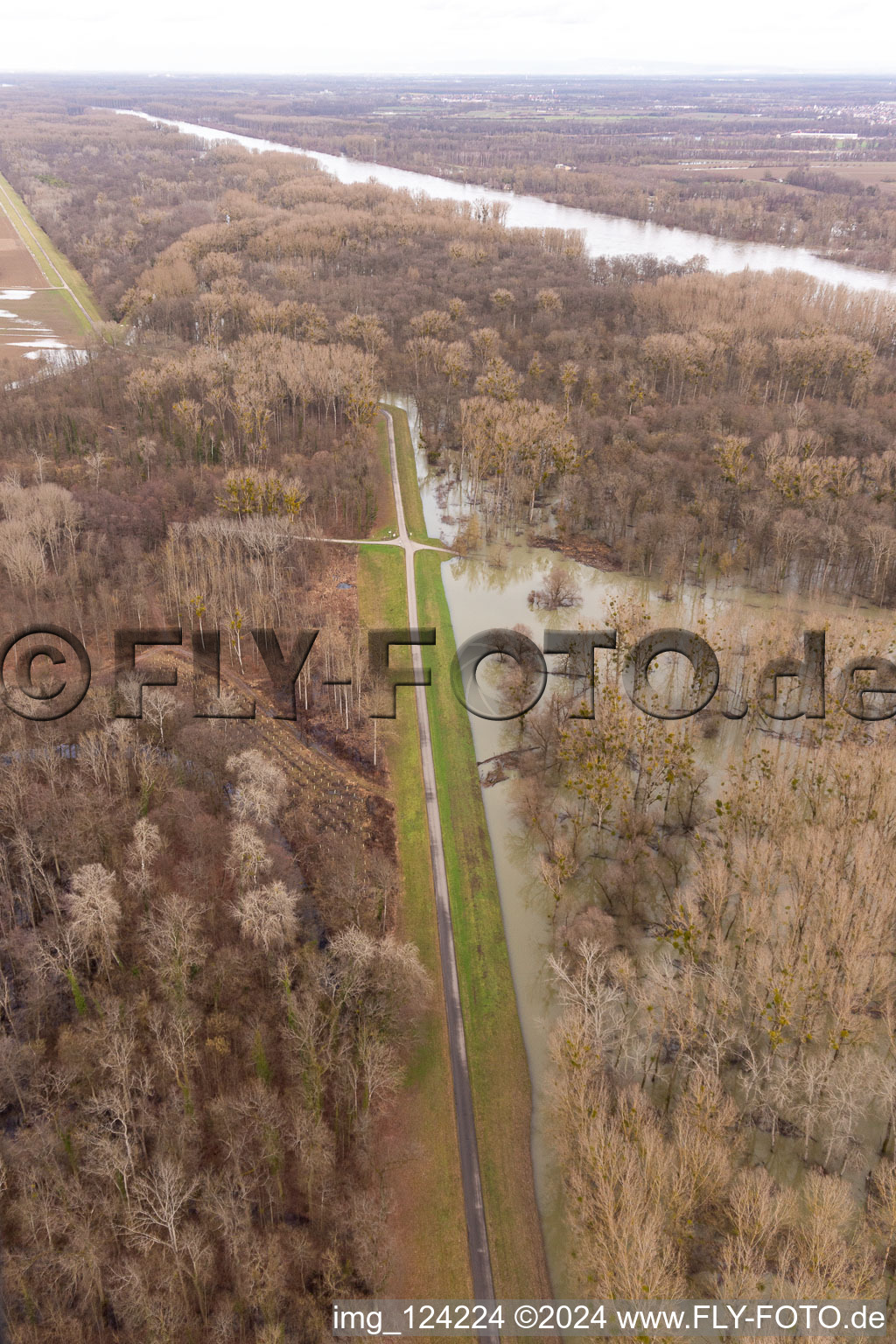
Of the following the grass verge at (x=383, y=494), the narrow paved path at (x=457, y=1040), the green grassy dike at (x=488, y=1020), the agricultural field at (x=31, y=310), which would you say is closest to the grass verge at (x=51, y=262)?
the agricultural field at (x=31, y=310)

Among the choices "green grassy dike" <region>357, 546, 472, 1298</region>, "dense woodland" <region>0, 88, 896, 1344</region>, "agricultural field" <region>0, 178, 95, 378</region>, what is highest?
"agricultural field" <region>0, 178, 95, 378</region>

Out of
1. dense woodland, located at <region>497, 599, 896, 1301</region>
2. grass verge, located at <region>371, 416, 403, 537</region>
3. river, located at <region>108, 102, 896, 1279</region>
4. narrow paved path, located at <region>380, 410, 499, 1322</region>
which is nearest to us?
dense woodland, located at <region>497, 599, 896, 1301</region>

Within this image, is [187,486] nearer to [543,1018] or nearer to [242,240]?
[543,1018]

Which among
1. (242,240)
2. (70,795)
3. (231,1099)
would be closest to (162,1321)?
(231,1099)

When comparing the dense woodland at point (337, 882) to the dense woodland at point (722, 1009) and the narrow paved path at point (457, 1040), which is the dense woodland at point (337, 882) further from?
the narrow paved path at point (457, 1040)

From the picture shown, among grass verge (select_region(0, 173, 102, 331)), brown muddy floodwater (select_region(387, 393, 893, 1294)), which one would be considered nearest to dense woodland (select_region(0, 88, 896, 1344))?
brown muddy floodwater (select_region(387, 393, 893, 1294))

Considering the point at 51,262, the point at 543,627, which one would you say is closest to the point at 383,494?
the point at 543,627

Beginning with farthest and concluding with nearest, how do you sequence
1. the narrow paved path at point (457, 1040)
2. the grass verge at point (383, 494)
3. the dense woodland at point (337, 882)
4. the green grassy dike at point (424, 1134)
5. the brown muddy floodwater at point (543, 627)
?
the grass verge at point (383, 494) → the brown muddy floodwater at point (543, 627) → the narrow paved path at point (457, 1040) → the green grassy dike at point (424, 1134) → the dense woodland at point (337, 882)

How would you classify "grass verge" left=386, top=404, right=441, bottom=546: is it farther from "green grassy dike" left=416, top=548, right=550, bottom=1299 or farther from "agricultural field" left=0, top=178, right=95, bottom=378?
"agricultural field" left=0, top=178, right=95, bottom=378
